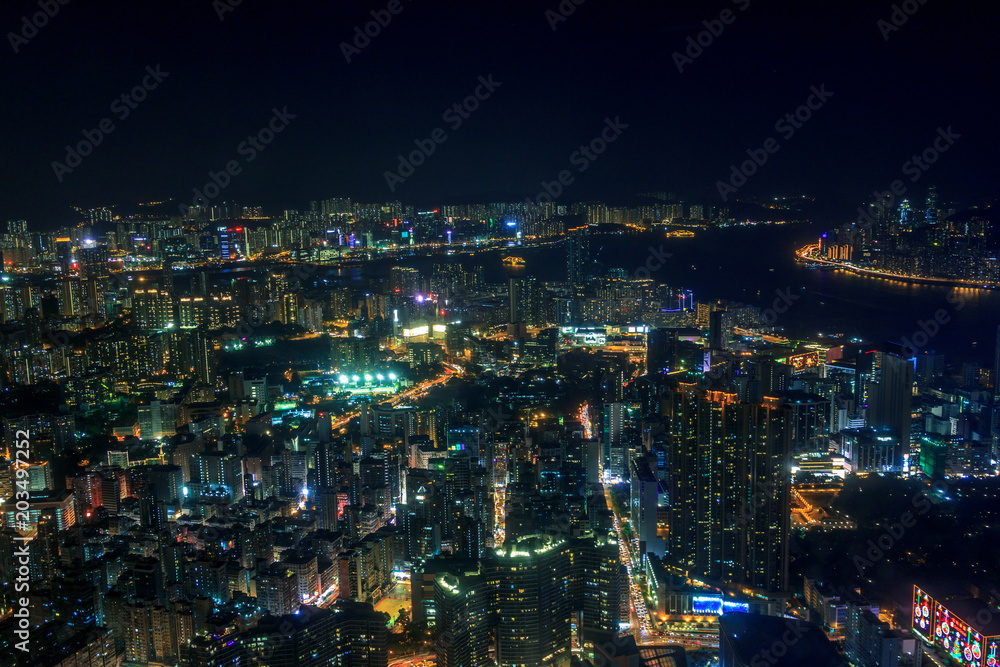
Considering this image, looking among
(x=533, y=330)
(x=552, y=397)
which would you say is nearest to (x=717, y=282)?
(x=533, y=330)

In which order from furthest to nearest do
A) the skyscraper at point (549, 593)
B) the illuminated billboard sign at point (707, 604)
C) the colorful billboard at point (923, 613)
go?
the illuminated billboard sign at point (707, 604) < the colorful billboard at point (923, 613) < the skyscraper at point (549, 593)

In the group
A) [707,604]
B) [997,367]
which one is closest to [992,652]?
[707,604]

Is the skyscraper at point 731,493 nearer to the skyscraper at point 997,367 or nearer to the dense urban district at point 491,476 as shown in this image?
the dense urban district at point 491,476

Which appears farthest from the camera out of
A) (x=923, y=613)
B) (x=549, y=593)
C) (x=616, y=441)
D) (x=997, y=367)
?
(x=997, y=367)

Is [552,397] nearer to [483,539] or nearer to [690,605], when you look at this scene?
[483,539]

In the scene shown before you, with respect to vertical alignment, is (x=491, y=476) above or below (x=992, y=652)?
above

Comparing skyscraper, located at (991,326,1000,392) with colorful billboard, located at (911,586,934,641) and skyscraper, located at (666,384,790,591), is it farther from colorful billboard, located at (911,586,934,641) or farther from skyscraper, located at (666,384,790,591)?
colorful billboard, located at (911,586,934,641)

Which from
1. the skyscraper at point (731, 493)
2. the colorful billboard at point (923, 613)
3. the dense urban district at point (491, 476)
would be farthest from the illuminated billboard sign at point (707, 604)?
the colorful billboard at point (923, 613)

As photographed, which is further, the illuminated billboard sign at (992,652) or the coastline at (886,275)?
the coastline at (886,275)

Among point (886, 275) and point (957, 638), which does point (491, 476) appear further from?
point (886, 275)
